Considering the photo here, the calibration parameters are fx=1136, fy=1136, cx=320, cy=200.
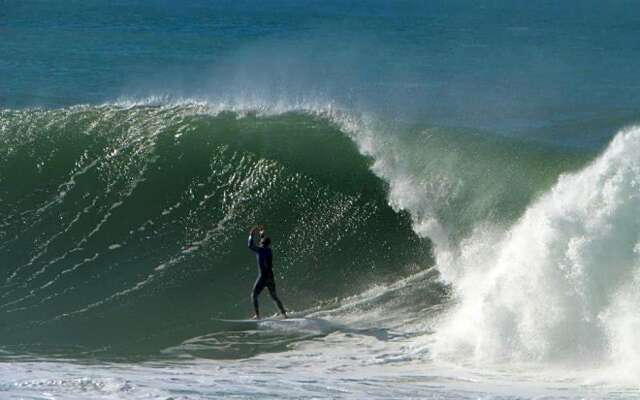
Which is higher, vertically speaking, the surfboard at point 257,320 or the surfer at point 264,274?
the surfer at point 264,274

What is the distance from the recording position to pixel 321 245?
703 inches

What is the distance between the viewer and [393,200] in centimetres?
1936

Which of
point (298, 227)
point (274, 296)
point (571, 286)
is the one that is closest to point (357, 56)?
point (298, 227)

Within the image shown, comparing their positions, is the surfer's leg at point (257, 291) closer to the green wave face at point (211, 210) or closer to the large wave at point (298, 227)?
the green wave face at point (211, 210)

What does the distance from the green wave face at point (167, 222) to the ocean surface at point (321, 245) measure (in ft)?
0.15

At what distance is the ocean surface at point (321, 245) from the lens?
13.2 meters

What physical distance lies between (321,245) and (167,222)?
8.95 feet

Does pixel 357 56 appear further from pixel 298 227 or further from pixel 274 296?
pixel 274 296

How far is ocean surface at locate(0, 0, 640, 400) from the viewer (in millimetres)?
13164

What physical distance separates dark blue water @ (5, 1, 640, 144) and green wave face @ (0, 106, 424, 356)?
5.28m

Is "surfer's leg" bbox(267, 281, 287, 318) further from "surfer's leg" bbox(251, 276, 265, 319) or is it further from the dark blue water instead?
the dark blue water

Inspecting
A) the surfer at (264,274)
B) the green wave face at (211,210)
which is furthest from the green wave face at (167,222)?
the surfer at (264,274)

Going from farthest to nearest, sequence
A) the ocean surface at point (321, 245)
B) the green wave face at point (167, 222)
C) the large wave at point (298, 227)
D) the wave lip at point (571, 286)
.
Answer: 1. the green wave face at point (167, 222)
2. the large wave at point (298, 227)
3. the wave lip at point (571, 286)
4. the ocean surface at point (321, 245)

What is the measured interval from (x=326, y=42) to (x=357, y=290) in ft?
98.4
